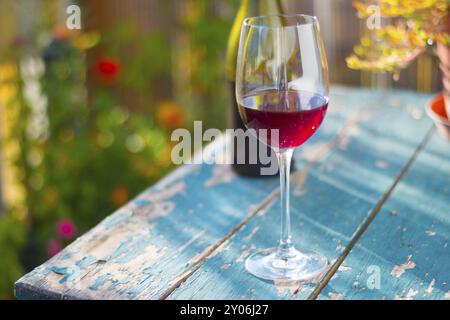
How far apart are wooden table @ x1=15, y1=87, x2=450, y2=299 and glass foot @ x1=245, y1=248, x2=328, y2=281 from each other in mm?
17

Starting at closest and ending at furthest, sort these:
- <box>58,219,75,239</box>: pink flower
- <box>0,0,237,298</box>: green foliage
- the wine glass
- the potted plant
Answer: the wine glass, the potted plant, <box>58,219,75,239</box>: pink flower, <box>0,0,237,298</box>: green foliage

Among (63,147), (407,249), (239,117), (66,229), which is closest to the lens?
(407,249)

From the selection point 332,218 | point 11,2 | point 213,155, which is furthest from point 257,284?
point 11,2

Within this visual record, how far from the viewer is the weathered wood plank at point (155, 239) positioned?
3.44 feet

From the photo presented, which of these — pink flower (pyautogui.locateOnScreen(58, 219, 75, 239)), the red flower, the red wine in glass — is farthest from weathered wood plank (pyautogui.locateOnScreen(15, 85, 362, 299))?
the red flower

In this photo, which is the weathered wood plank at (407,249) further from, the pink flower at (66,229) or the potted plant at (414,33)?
the pink flower at (66,229)

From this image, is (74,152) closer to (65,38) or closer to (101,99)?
(101,99)

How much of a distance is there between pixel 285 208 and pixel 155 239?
0.78ft

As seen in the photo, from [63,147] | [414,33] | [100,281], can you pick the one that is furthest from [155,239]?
[63,147]

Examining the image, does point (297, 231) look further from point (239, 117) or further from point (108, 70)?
point (108, 70)

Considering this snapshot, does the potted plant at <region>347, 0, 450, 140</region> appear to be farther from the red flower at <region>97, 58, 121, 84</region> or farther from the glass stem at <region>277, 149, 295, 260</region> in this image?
the red flower at <region>97, 58, 121, 84</region>

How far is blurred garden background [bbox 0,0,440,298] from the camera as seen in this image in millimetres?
2541

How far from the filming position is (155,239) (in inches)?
47.0

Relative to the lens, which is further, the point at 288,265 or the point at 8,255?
the point at 8,255
